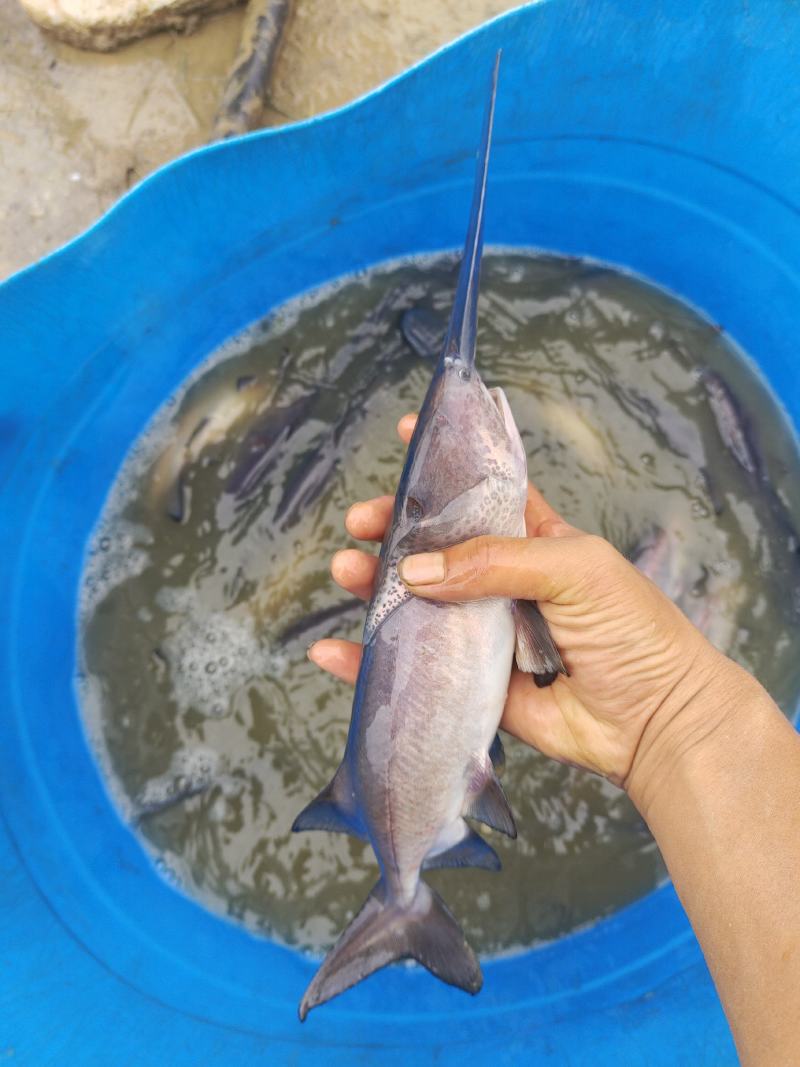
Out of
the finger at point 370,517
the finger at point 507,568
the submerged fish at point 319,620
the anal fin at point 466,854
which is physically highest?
the finger at point 370,517

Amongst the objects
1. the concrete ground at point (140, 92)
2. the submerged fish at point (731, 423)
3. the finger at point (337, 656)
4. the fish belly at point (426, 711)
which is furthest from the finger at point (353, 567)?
the concrete ground at point (140, 92)

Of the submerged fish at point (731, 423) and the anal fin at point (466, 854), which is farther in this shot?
the submerged fish at point (731, 423)

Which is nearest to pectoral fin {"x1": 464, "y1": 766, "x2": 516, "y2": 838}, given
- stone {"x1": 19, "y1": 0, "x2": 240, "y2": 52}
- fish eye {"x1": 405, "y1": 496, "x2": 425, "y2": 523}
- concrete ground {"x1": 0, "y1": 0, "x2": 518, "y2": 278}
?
fish eye {"x1": 405, "y1": 496, "x2": 425, "y2": 523}

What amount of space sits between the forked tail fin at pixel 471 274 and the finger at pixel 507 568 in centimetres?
44

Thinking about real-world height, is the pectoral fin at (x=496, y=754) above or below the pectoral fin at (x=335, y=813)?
below

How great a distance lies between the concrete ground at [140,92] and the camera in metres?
2.77

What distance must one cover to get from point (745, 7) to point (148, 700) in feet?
9.12

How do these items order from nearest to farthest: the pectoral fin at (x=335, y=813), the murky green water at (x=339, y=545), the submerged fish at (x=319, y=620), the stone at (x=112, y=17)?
the pectoral fin at (x=335, y=813) → the murky green water at (x=339, y=545) → the submerged fish at (x=319, y=620) → the stone at (x=112, y=17)

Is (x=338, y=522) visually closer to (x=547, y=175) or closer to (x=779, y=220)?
(x=547, y=175)

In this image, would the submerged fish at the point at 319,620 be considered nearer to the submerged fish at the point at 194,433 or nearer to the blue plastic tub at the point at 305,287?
the submerged fish at the point at 194,433

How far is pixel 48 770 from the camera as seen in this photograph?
7.22 ft

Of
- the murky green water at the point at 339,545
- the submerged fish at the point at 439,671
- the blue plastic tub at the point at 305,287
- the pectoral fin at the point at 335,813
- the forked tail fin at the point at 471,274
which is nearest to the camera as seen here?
the forked tail fin at the point at 471,274

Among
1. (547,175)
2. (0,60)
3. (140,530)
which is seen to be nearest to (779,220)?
(547,175)

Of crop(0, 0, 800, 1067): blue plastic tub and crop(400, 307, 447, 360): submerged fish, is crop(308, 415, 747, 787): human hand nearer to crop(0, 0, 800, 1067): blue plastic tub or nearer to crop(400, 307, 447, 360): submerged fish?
crop(400, 307, 447, 360): submerged fish
